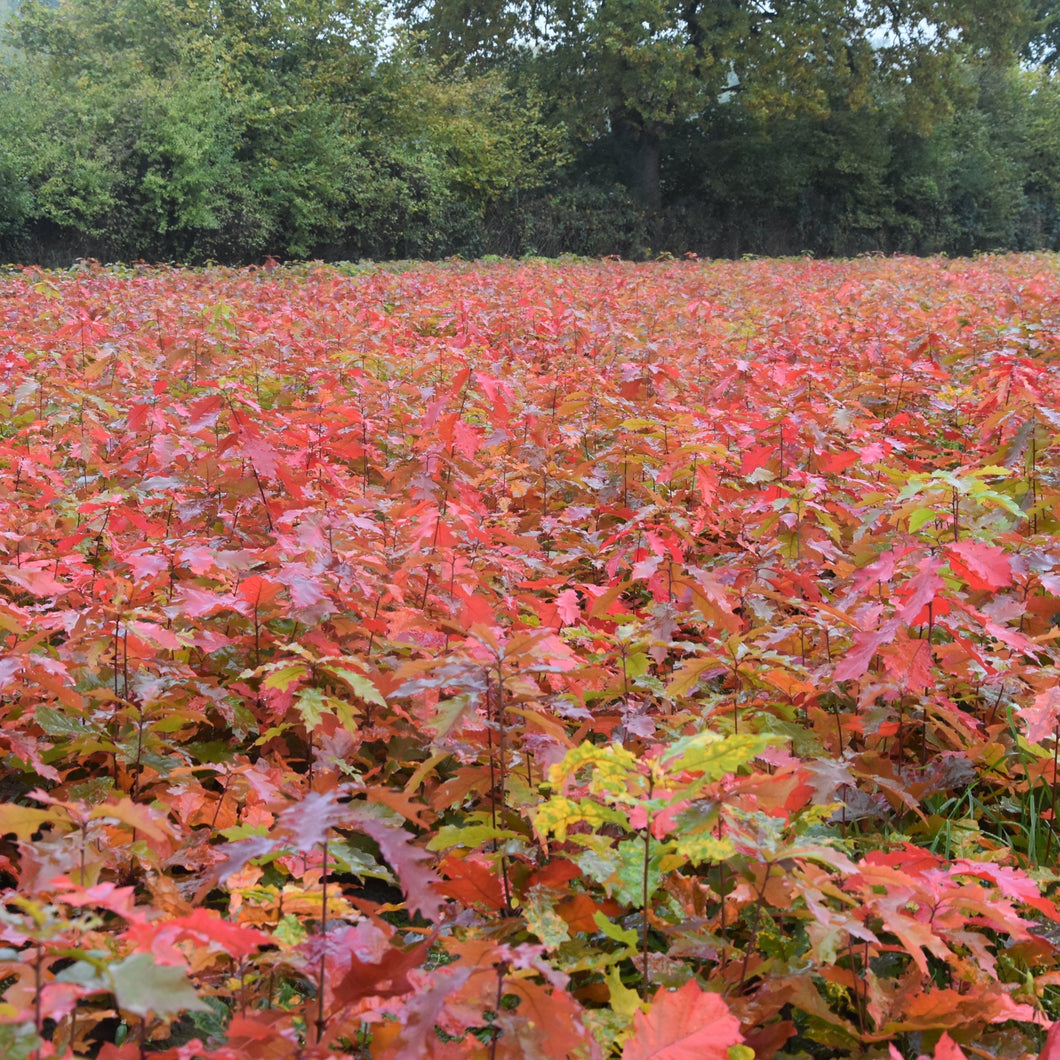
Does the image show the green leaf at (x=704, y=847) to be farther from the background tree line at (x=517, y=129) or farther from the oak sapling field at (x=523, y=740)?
the background tree line at (x=517, y=129)

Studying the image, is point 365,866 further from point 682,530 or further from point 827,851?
point 682,530

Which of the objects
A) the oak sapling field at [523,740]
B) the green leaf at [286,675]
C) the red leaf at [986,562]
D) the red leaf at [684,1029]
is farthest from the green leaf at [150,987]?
the red leaf at [986,562]

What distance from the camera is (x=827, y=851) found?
142cm

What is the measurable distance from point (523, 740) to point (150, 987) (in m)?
1.16

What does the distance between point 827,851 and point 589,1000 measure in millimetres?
696

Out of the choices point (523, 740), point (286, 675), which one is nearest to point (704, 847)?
point (523, 740)

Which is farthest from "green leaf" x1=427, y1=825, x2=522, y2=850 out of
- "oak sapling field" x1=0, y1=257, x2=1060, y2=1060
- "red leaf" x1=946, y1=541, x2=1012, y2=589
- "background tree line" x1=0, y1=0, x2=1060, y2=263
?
"background tree line" x1=0, y1=0, x2=1060, y2=263

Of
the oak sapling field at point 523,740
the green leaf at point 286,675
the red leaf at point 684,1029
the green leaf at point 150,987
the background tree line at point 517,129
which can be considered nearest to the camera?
the green leaf at point 150,987

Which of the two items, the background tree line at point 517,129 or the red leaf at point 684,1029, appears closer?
the red leaf at point 684,1029

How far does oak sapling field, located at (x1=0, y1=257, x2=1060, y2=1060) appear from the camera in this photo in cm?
144

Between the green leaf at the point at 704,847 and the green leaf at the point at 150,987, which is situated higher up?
the green leaf at the point at 150,987

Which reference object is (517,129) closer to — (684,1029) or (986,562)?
(986,562)

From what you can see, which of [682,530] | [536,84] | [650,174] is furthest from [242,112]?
[682,530]

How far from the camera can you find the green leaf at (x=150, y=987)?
3.26ft
